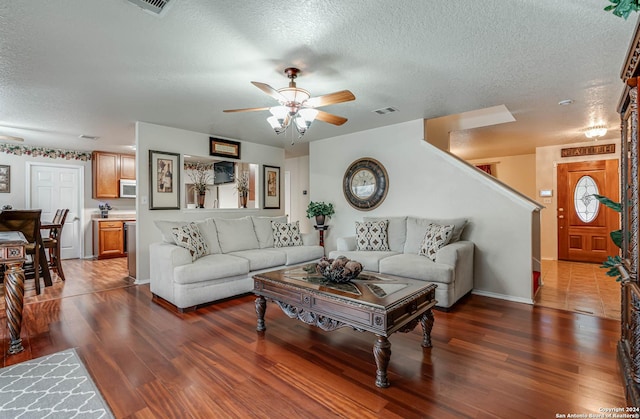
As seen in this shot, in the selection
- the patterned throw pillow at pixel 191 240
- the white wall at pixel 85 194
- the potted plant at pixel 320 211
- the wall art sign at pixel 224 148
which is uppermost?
the wall art sign at pixel 224 148

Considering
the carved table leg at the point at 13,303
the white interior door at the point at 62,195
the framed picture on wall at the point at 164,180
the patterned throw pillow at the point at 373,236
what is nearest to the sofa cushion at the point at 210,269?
the carved table leg at the point at 13,303

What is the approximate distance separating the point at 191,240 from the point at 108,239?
436 centimetres

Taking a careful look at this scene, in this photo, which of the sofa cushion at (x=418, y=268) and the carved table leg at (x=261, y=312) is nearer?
the carved table leg at (x=261, y=312)

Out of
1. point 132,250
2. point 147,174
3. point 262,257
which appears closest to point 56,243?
point 132,250

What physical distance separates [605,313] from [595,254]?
11.9 feet

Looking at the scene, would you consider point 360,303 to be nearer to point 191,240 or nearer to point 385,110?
point 191,240

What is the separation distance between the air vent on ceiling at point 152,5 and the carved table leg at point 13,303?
86.8 inches

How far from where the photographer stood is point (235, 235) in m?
4.51

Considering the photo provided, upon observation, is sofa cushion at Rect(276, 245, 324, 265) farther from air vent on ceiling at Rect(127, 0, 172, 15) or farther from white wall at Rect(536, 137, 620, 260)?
white wall at Rect(536, 137, 620, 260)

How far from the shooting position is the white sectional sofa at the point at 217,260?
132 inches

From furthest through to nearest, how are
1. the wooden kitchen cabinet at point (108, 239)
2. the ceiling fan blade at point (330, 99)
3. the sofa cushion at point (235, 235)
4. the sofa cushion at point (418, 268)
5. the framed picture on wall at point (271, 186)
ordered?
the wooden kitchen cabinet at point (108, 239) → the framed picture on wall at point (271, 186) → the sofa cushion at point (235, 235) → the sofa cushion at point (418, 268) → the ceiling fan blade at point (330, 99)

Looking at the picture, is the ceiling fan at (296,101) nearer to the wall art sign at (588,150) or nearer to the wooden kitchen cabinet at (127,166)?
the wooden kitchen cabinet at (127,166)

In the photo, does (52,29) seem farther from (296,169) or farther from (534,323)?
(296,169)

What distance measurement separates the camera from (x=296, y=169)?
8.09 metres
